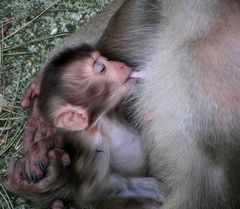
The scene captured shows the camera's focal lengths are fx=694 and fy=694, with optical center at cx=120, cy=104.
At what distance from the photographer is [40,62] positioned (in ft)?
12.4

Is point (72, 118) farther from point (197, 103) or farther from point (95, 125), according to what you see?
point (197, 103)

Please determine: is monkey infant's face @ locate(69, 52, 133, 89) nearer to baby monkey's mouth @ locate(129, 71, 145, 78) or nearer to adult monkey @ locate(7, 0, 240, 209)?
baby monkey's mouth @ locate(129, 71, 145, 78)

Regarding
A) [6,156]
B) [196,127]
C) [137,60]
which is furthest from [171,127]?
[6,156]

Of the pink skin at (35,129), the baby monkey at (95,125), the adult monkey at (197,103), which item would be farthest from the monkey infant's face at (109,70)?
the pink skin at (35,129)

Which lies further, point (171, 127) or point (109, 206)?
point (109, 206)

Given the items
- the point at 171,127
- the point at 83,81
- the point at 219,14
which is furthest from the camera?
the point at 83,81

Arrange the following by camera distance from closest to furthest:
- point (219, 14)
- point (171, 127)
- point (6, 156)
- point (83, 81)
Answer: point (219, 14) → point (171, 127) → point (83, 81) → point (6, 156)

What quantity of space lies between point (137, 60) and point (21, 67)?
3.50ft

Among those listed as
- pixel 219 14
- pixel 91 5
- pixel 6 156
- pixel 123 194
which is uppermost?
pixel 219 14

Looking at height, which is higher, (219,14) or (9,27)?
(219,14)

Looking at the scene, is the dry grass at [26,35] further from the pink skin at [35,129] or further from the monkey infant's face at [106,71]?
the monkey infant's face at [106,71]

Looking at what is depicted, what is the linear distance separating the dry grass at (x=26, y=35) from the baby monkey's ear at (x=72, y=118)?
0.91 m

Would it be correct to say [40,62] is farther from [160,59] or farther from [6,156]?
[160,59]

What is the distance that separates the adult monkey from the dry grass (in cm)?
114
